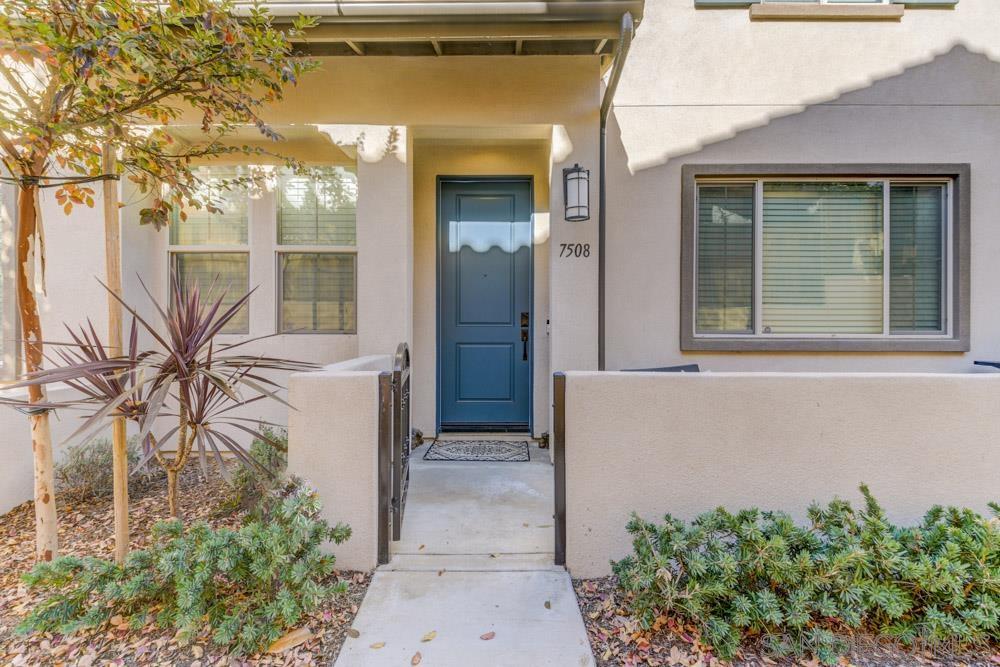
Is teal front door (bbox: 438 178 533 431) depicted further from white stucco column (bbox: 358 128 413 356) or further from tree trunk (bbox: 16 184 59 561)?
tree trunk (bbox: 16 184 59 561)

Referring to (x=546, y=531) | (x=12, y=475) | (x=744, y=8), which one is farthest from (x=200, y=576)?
(x=744, y=8)

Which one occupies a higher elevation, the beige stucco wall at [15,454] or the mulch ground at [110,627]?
the beige stucco wall at [15,454]

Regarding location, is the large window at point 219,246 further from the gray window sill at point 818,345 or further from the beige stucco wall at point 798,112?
the gray window sill at point 818,345

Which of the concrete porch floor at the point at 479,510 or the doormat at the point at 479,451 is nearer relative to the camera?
the concrete porch floor at the point at 479,510

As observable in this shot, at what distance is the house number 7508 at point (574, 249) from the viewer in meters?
3.73

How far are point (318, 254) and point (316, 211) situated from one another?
376mm

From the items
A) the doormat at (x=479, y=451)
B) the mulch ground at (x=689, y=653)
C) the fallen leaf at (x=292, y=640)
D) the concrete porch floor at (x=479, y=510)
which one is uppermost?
the doormat at (x=479, y=451)

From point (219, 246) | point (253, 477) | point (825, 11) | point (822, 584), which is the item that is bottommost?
point (822, 584)

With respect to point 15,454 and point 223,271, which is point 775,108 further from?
point 15,454

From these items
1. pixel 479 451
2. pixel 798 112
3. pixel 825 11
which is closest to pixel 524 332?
pixel 479 451

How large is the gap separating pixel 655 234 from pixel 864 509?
7.70ft

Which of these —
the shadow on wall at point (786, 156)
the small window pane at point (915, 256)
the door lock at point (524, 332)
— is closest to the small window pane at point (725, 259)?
the shadow on wall at point (786, 156)

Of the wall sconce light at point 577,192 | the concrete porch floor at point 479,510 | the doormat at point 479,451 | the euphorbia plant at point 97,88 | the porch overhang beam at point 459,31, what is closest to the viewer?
the euphorbia plant at point 97,88

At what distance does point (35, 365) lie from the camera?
7.60 feet
